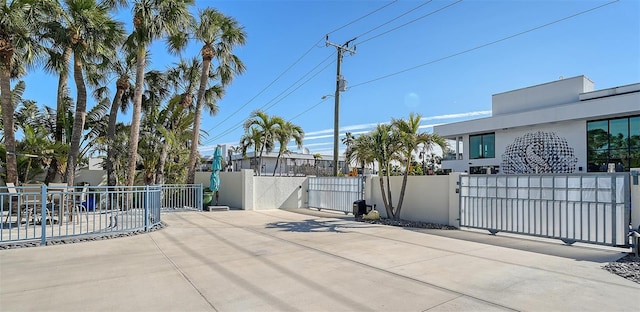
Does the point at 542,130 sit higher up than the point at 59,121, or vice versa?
the point at 542,130

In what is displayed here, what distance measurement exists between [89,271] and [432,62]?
16.9m

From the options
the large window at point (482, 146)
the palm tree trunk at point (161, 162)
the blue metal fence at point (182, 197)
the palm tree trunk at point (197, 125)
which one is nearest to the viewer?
the blue metal fence at point (182, 197)

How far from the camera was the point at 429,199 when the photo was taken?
11.6m

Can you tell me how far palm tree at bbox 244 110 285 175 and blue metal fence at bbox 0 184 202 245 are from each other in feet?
33.6

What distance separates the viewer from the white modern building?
20.6m

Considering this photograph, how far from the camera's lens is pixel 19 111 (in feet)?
57.0

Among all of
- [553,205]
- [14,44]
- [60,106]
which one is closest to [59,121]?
[60,106]

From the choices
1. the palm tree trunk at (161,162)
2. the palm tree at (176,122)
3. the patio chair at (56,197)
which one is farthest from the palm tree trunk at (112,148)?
the patio chair at (56,197)

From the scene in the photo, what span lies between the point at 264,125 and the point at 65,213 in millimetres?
11608

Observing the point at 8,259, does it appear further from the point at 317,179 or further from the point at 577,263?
the point at 317,179

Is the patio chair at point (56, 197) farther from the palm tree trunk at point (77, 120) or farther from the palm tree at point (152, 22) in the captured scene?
the palm tree at point (152, 22)

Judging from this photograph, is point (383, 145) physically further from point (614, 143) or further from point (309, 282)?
point (614, 143)

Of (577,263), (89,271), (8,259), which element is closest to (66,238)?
(8,259)

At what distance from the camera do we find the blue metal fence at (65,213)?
291 inches
